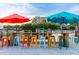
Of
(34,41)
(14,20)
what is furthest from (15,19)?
(34,41)

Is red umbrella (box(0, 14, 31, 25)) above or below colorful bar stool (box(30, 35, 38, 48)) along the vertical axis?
above

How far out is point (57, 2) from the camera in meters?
6.89

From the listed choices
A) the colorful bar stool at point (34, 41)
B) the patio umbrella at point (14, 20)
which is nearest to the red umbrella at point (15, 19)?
the patio umbrella at point (14, 20)

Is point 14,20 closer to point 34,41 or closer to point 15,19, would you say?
point 15,19

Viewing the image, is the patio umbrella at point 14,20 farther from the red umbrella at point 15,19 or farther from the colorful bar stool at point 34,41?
the colorful bar stool at point 34,41

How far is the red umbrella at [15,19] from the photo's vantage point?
6.86 m

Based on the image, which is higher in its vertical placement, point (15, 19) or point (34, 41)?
point (15, 19)

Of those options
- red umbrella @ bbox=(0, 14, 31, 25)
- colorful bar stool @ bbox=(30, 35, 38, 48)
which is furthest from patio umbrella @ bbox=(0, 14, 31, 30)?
colorful bar stool @ bbox=(30, 35, 38, 48)

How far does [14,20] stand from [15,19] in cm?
5

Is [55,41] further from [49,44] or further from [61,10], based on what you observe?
[61,10]

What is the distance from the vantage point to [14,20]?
6.91 meters

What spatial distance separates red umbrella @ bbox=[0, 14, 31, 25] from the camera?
6.86 meters

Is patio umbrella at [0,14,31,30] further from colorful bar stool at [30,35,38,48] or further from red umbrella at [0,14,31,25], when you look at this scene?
colorful bar stool at [30,35,38,48]
